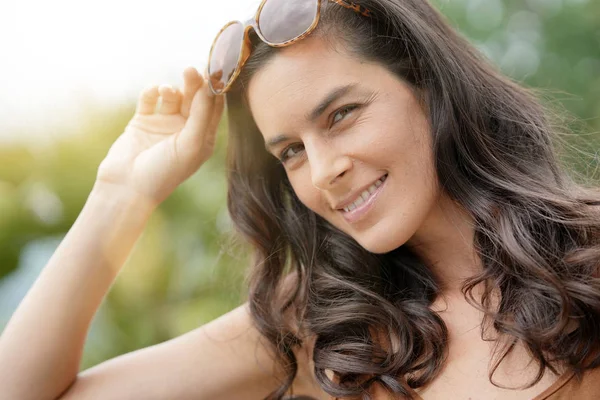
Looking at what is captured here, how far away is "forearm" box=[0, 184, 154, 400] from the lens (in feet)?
6.62

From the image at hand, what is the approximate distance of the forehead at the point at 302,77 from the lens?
72.4 inches

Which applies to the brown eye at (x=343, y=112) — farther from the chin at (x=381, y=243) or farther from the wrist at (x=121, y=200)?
the wrist at (x=121, y=200)

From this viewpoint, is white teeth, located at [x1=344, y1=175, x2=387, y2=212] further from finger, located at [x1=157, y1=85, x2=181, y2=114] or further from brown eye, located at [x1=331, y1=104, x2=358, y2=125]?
finger, located at [x1=157, y1=85, x2=181, y2=114]

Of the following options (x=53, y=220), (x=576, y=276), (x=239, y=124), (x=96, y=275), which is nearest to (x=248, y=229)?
(x=239, y=124)

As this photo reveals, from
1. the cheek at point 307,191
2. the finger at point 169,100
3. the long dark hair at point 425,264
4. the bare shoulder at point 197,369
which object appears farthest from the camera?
the finger at point 169,100

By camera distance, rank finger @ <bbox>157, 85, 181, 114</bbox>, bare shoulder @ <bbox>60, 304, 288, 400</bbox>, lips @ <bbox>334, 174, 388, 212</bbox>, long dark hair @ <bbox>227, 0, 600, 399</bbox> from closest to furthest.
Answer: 1. long dark hair @ <bbox>227, 0, 600, 399</bbox>
2. lips @ <bbox>334, 174, 388, 212</bbox>
3. bare shoulder @ <bbox>60, 304, 288, 400</bbox>
4. finger @ <bbox>157, 85, 181, 114</bbox>

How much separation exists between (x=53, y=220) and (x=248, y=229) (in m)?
2.17

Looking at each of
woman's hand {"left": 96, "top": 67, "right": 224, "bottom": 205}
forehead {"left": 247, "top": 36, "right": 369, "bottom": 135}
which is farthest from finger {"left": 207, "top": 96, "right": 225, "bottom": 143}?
forehead {"left": 247, "top": 36, "right": 369, "bottom": 135}

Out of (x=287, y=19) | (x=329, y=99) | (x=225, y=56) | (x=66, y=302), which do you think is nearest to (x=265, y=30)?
(x=287, y=19)

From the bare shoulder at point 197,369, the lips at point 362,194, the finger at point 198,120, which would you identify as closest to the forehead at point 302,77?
the lips at point 362,194

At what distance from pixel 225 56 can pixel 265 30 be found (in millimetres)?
187

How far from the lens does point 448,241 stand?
2020 millimetres

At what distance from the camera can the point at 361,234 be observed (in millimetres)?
1897

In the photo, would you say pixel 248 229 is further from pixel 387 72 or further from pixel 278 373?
pixel 387 72
